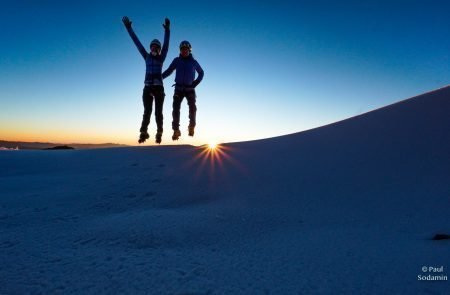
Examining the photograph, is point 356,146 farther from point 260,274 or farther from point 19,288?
point 19,288

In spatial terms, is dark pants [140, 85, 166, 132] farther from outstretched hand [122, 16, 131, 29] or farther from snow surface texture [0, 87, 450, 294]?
snow surface texture [0, 87, 450, 294]

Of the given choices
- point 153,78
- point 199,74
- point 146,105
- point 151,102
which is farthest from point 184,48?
point 146,105

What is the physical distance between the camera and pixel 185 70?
23.4ft

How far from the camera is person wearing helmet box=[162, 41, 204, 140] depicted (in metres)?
7.12

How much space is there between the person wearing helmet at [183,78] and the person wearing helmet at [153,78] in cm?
32

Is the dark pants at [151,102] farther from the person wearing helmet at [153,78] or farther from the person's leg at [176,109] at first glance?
the person's leg at [176,109]

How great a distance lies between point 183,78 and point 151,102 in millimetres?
838

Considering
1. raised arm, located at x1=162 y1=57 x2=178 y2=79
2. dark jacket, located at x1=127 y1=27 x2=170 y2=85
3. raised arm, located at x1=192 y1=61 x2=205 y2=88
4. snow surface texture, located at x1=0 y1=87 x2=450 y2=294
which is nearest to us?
snow surface texture, located at x1=0 y1=87 x2=450 y2=294

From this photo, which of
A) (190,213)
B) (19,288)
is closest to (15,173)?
(190,213)

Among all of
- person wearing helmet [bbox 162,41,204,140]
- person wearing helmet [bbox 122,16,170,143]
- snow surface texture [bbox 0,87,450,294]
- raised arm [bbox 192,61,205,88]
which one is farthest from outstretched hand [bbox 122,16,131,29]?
snow surface texture [bbox 0,87,450,294]

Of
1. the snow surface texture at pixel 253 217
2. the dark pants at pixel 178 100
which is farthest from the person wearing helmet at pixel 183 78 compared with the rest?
the snow surface texture at pixel 253 217

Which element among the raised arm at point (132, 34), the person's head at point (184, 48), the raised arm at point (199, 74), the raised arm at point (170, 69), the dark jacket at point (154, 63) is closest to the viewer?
the dark jacket at point (154, 63)

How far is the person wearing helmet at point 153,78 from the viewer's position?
6.74 meters

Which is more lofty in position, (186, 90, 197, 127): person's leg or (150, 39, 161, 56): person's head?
(150, 39, 161, 56): person's head
